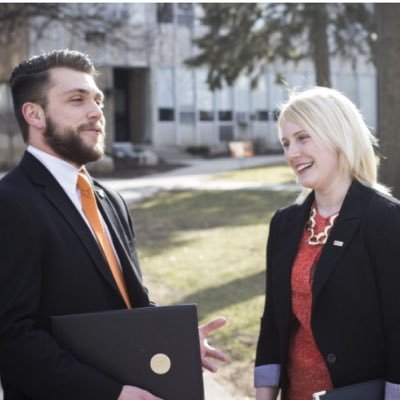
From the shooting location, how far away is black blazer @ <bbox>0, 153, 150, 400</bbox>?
224cm

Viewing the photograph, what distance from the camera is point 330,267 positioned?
257cm

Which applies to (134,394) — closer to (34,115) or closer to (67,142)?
(67,142)

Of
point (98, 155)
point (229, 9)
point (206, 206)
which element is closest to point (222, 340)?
point (98, 155)

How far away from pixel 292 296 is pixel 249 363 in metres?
2.74

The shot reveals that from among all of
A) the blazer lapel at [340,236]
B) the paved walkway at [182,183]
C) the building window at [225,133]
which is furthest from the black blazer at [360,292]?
the building window at [225,133]

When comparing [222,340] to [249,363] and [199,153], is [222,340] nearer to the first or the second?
[249,363]

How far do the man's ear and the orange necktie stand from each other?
0.25 m

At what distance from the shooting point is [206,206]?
1495 centimetres

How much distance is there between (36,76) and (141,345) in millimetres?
1118

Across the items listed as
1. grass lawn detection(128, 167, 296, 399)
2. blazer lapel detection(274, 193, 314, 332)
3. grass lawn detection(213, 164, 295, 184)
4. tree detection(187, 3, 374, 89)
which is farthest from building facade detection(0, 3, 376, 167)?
blazer lapel detection(274, 193, 314, 332)

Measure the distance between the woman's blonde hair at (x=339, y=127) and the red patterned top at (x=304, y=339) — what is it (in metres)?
0.26

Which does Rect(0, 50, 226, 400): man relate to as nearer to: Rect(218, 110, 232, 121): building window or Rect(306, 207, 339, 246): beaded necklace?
Rect(306, 207, 339, 246): beaded necklace

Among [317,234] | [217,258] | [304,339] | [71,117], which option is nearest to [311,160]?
[317,234]

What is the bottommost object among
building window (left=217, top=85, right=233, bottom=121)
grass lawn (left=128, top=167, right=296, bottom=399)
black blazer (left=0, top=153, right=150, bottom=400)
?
grass lawn (left=128, top=167, right=296, bottom=399)
